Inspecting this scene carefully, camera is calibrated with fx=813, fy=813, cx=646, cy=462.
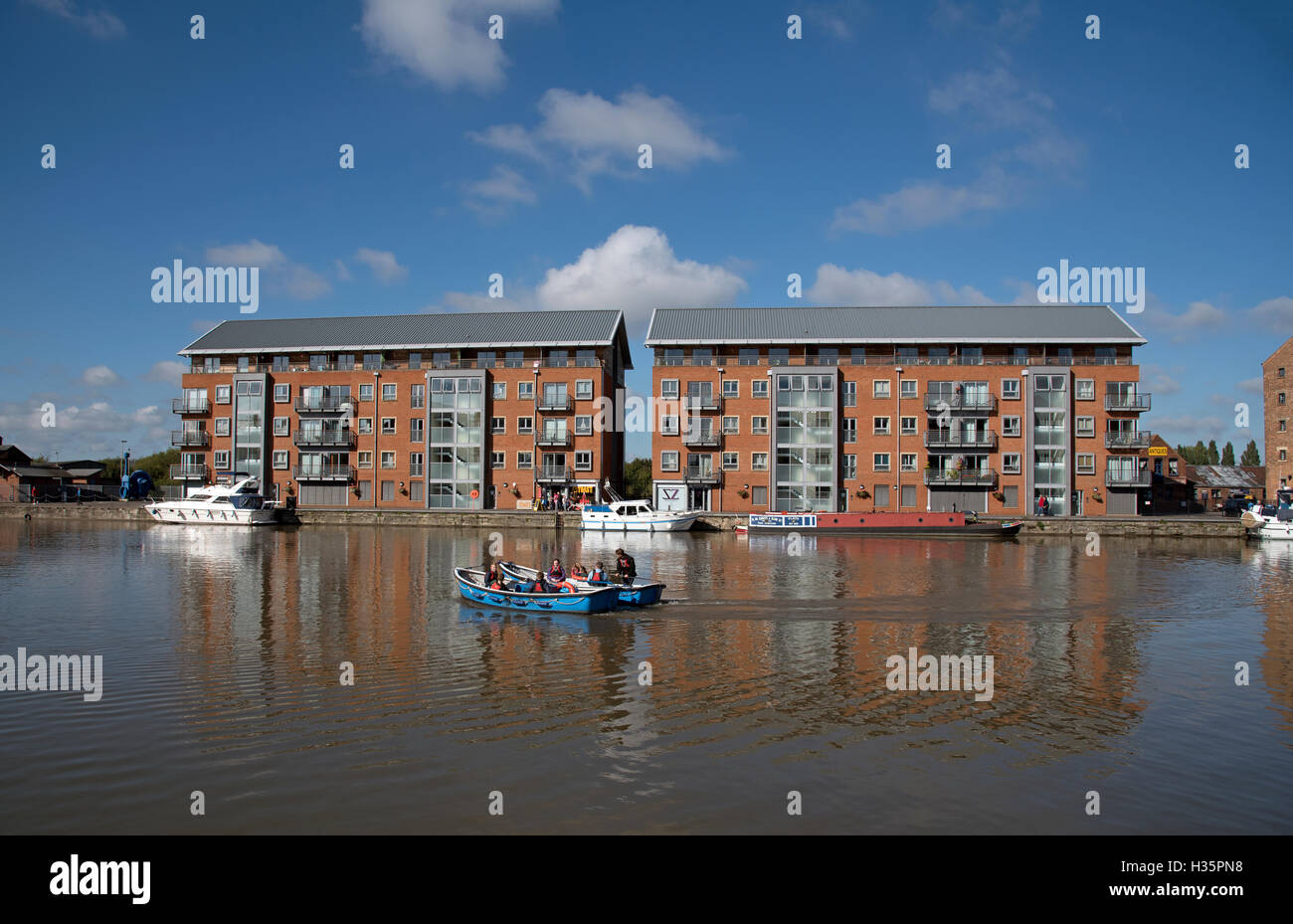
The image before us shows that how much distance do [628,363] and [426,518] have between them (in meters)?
34.4

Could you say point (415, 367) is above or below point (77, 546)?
above

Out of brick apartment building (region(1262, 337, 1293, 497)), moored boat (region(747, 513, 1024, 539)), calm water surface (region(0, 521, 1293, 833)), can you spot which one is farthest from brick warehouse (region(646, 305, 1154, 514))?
calm water surface (region(0, 521, 1293, 833))

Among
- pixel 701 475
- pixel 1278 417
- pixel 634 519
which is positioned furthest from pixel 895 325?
pixel 1278 417

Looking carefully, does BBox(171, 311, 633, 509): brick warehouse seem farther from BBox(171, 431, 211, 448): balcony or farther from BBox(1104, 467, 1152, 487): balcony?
BBox(1104, 467, 1152, 487): balcony

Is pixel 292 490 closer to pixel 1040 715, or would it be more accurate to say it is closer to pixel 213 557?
pixel 213 557

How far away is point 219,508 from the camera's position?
75.7m

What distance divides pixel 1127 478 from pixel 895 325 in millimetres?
25476

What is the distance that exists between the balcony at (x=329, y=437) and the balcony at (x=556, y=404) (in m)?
21.0

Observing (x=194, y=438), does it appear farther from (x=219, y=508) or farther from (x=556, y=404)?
(x=556, y=404)

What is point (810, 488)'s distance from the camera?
77562 millimetres

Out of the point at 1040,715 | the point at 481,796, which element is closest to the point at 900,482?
the point at 1040,715

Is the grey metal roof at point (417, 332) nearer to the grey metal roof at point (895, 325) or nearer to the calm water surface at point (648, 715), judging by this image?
the grey metal roof at point (895, 325)

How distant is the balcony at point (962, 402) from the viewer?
76.3m

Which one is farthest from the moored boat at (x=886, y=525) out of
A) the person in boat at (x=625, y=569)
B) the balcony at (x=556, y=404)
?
the person in boat at (x=625, y=569)
